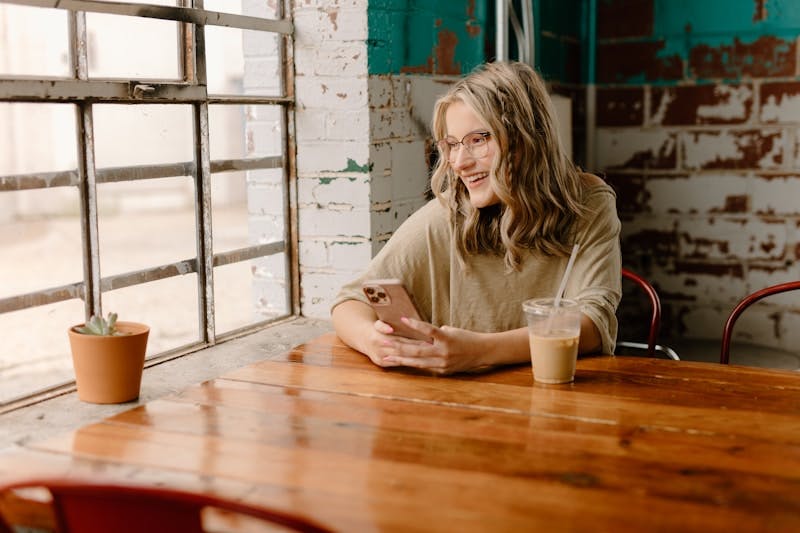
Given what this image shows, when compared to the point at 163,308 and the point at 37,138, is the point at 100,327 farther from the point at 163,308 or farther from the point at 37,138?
the point at 163,308

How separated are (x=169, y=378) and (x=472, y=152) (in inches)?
32.4

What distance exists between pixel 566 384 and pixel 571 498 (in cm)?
52

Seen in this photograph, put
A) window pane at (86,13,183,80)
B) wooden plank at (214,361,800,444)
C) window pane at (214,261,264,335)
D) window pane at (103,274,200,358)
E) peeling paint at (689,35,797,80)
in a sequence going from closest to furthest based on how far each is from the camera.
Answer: wooden plank at (214,361,800,444)
window pane at (86,13,183,80)
window pane at (103,274,200,358)
window pane at (214,261,264,335)
peeling paint at (689,35,797,80)

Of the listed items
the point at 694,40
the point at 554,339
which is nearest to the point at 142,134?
the point at 554,339

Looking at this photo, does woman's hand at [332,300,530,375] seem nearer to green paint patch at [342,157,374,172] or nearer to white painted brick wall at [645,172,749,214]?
green paint patch at [342,157,374,172]

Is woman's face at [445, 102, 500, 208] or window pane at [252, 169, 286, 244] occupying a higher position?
Result: woman's face at [445, 102, 500, 208]

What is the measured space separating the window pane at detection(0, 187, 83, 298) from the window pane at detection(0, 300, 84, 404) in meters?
0.04

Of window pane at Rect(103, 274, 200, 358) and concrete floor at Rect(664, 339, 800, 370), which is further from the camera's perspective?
concrete floor at Rect(664, 339, 800, 370)

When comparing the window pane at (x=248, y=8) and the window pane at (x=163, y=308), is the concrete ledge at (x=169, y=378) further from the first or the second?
the window pane at (x=248, y=8)

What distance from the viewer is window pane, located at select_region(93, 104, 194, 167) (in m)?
2.02

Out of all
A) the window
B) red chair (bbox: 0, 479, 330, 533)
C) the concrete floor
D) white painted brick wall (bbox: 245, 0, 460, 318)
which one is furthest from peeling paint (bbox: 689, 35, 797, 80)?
red chair (bbox: 0, 479, 330, 533)

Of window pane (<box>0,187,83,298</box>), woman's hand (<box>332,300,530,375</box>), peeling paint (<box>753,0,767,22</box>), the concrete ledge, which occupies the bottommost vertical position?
the concrete ledge

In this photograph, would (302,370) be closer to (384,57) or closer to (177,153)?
(177,153)

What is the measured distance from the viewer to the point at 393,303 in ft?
5.70
